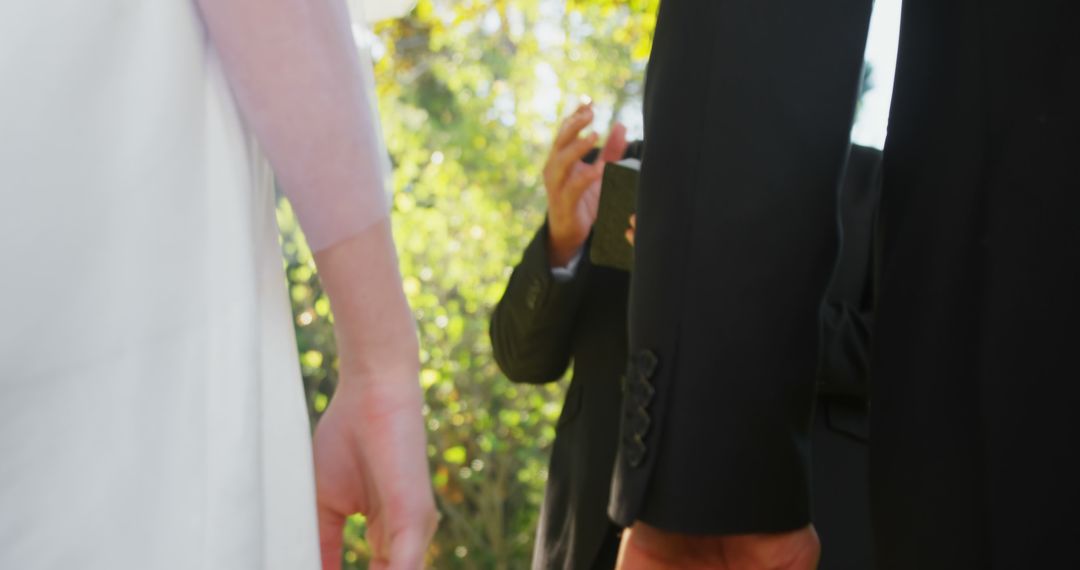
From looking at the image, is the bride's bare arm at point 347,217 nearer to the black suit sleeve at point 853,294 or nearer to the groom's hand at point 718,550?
the groom's hand at point 718,550

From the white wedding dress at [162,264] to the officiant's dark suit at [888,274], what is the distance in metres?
0.44

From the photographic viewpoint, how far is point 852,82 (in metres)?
1.44

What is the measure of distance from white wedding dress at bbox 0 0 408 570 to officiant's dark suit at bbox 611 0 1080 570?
1.45 ft

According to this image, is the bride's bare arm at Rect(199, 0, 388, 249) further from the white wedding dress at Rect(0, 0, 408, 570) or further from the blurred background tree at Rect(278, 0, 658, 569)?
the blurred background tree at Rect(278, 0, 658, 569)

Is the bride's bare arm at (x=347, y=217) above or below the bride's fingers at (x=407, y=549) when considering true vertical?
above

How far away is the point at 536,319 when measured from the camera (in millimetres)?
3111

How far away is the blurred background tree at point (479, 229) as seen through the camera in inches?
272

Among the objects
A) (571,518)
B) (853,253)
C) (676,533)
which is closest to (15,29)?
(676,533)

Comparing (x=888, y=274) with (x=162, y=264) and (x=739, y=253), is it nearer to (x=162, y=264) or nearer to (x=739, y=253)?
(x=739, y=253)

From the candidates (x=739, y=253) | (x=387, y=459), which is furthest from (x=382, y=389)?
(x=739, y=253)

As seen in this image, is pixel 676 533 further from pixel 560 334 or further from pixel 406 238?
pixel 406 238

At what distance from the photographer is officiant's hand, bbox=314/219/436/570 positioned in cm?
117

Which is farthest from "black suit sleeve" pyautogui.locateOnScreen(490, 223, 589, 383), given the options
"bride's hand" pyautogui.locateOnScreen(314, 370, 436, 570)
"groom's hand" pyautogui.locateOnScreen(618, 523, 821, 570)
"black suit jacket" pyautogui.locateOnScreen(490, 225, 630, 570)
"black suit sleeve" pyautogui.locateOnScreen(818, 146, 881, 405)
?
"bride's hand" pyautogui.locateOnScreen(314, 370, 436, 570)

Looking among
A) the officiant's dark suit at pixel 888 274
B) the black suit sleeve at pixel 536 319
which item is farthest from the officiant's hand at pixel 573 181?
the officiant's dark suit at pixel 888 274
